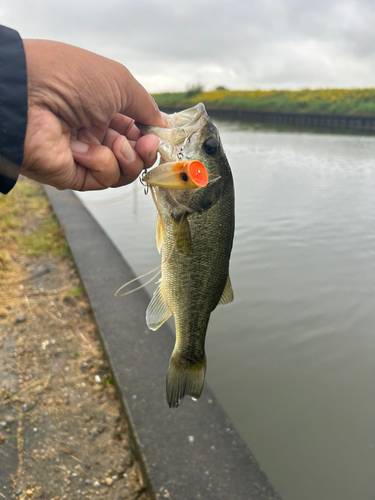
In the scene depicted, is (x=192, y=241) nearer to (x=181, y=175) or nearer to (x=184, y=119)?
(x=181, y=175)

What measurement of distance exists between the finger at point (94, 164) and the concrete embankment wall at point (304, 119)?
78.7 feet

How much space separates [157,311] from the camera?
175 centimetres

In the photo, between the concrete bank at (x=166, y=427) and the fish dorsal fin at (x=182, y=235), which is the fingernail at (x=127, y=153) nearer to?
the fish dorsal fin at (x=182, y=235)

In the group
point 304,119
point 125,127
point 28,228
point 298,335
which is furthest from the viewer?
point 304,119

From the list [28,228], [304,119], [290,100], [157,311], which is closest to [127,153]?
[157,311]

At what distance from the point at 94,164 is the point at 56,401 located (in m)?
2.04

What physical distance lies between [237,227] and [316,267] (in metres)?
1.95

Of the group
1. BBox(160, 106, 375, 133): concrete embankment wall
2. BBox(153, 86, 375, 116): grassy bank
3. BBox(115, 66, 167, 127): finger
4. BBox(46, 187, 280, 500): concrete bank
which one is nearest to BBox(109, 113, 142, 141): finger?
BBox(115, 66, 167, 127): finger

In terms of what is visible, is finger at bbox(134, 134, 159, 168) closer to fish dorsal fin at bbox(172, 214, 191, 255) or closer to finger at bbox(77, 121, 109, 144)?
finger at bbox(77, 121, 109, 144)

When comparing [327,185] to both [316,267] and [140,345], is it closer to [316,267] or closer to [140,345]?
[316,267]

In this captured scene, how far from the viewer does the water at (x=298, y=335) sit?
3199mm

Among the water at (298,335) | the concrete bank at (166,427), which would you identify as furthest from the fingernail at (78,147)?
the water at (298,335)

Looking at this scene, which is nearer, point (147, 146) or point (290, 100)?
point (147, 146)

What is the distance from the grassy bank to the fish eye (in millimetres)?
27402
